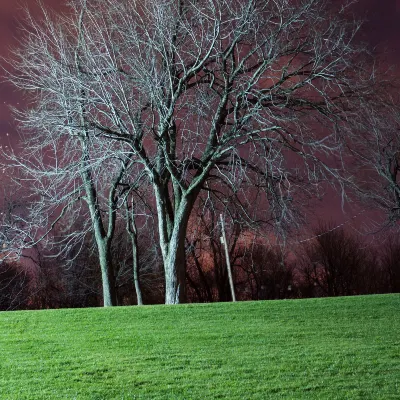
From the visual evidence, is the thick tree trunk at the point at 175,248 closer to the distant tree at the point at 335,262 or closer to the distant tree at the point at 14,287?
the distant tree at the point at 14,287

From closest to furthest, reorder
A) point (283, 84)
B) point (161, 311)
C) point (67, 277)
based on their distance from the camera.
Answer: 1. point (161, 311)
2. point (283, 84)
3. point (67, 277)

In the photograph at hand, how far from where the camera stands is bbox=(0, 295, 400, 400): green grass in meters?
9.94

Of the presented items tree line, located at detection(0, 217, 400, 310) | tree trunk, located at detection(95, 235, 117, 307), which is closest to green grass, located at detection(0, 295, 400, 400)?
tree trunk, located at detection(95, 235, 117, 307)

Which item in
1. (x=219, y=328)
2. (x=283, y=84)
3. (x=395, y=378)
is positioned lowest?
(x=395, y=378)

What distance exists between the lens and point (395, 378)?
10.5 metres

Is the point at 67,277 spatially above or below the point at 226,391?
above

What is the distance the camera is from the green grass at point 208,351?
994 centimetres

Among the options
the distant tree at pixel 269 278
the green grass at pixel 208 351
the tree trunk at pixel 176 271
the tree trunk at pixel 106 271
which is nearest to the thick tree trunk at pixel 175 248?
the tree trunk at pixel 176 271

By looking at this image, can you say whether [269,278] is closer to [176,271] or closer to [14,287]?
[14,287]

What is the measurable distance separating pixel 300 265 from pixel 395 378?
42.4 metres

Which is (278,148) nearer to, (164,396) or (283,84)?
(283,84)

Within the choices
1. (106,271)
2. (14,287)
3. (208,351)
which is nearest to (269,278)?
(14,287)

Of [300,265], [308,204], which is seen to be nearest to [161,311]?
[308,204]

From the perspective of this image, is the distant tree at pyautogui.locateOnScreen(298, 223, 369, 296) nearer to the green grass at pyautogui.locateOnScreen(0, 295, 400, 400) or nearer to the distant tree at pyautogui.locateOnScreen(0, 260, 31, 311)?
the distant tree at pyautogui.locateOnScreen(0, 260, 31, 311)
